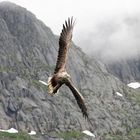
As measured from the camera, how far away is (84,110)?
1000 inches

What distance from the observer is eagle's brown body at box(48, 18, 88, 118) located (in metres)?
23.7

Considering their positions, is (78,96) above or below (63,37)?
below

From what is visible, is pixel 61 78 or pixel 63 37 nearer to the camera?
pixel 61 78

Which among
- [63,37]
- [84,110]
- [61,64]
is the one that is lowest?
[84,110]

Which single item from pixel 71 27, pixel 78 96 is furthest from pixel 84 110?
pixel 71 27

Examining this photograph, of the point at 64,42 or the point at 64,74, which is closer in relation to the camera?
the point at 64,74

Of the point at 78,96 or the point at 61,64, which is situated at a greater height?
the point at 61,64

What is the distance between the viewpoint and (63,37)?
2616cm

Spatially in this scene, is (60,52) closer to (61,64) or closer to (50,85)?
(61,64)

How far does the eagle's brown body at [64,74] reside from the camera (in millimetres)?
23730

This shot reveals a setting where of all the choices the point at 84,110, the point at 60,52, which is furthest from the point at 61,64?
the point at 84,110

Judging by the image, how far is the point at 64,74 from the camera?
23875 mm

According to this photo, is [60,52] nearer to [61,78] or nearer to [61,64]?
[61,64]

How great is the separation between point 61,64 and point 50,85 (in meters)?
1.81
